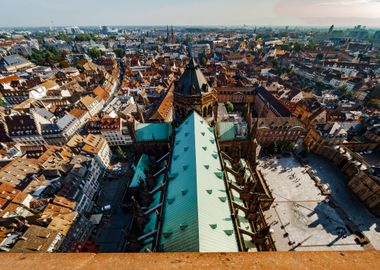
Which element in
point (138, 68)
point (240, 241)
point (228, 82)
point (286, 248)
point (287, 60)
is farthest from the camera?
point (287, 60)

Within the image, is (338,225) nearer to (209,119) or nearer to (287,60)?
(209,119)

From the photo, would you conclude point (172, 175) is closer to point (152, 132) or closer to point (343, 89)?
point (152, 132)

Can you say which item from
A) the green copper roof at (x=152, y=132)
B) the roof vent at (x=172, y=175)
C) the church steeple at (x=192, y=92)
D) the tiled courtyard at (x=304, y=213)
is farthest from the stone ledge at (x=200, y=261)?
the green copper roof at (x=152, y=132)

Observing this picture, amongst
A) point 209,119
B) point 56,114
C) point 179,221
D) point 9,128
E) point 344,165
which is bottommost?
point 179,221

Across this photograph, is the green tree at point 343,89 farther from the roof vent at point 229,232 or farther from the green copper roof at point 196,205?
the roof vent at point 229,232

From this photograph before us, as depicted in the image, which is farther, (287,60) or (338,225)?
(287,60)

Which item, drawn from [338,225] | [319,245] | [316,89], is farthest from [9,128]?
[316,89]
